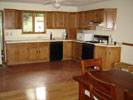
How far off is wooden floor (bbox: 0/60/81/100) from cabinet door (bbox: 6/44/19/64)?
12.6 inches

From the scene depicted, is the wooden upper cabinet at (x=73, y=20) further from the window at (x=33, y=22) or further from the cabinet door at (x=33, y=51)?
the cabinet door at (x=33, y=51)

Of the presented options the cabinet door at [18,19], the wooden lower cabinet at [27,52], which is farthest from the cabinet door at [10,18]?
the wooden lower cabinet at [27,52]

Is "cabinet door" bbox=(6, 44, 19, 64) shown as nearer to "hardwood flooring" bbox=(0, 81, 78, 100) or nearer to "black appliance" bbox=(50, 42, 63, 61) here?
"black appliance" bbox=(50, 42, 63, 61)

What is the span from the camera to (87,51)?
20.9 ft

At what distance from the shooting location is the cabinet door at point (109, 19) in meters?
5.74

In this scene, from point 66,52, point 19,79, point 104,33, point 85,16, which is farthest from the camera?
point 66,52

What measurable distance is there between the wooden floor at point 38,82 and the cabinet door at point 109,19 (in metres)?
1.94

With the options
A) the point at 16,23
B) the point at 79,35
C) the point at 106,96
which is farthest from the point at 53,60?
the point at 106,96

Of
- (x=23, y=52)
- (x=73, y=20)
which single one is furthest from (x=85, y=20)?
(x=23, y=52)

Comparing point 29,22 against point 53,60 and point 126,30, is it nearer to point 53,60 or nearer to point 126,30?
point 53,60

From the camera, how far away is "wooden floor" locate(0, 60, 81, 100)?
142 inches

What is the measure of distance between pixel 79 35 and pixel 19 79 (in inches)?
139

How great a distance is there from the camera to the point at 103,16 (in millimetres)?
5809

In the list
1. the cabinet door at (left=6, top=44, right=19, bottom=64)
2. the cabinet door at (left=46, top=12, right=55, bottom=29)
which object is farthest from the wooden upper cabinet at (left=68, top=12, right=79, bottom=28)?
the cabinet door at (left=6, top=44, right=19, bottom=64)
